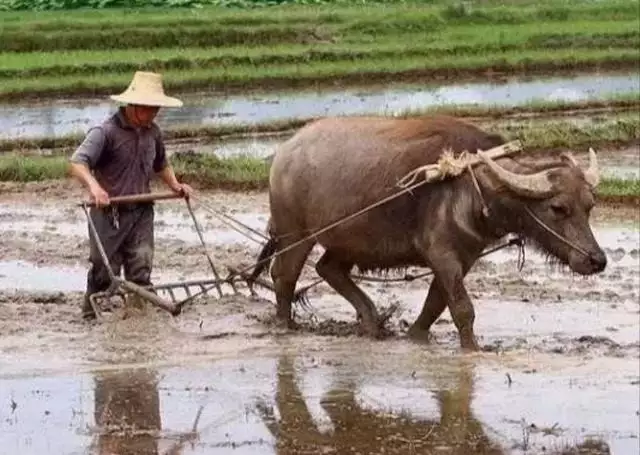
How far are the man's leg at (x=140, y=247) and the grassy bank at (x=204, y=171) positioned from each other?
4871 millimetres

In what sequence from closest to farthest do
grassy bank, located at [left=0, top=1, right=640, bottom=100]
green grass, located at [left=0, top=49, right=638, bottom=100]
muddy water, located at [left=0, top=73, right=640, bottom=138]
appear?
1. muddy water, located at [left=0, top=73, right=640, bottom=138]
2. green grass, located at [left=0, top=49, right=638, bottom=100]
3. grassy bank, located at [left=0, top=1, right=640, bottom=100]

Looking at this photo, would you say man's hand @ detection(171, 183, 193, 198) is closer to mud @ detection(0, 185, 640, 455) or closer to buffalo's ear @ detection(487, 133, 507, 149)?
mud @ detection(0, 185, 640, 455)

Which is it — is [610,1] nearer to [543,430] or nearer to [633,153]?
[633,153]

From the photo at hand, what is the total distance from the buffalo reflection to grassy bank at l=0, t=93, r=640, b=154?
8321mm

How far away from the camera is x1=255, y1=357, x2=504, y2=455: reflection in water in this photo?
17.6ft

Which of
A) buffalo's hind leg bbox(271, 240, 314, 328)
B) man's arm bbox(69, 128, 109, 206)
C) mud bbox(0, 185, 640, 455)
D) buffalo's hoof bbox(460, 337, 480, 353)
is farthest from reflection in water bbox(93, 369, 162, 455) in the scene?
buffalo's hoof bbox(460, 337, 480, 353)

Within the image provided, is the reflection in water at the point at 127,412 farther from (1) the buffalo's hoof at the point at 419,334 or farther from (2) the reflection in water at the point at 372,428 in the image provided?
(1) the buffalo's hoof at the point at 419,334

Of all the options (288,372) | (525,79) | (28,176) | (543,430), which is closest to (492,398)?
(543,430)

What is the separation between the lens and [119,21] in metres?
24.0

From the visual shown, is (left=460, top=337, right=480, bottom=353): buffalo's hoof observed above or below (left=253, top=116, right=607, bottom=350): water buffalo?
below

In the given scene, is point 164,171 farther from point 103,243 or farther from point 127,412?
point 127,412

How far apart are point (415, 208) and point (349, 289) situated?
804 mm

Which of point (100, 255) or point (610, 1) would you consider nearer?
point (100, 255)

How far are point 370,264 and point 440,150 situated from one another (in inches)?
29.7
